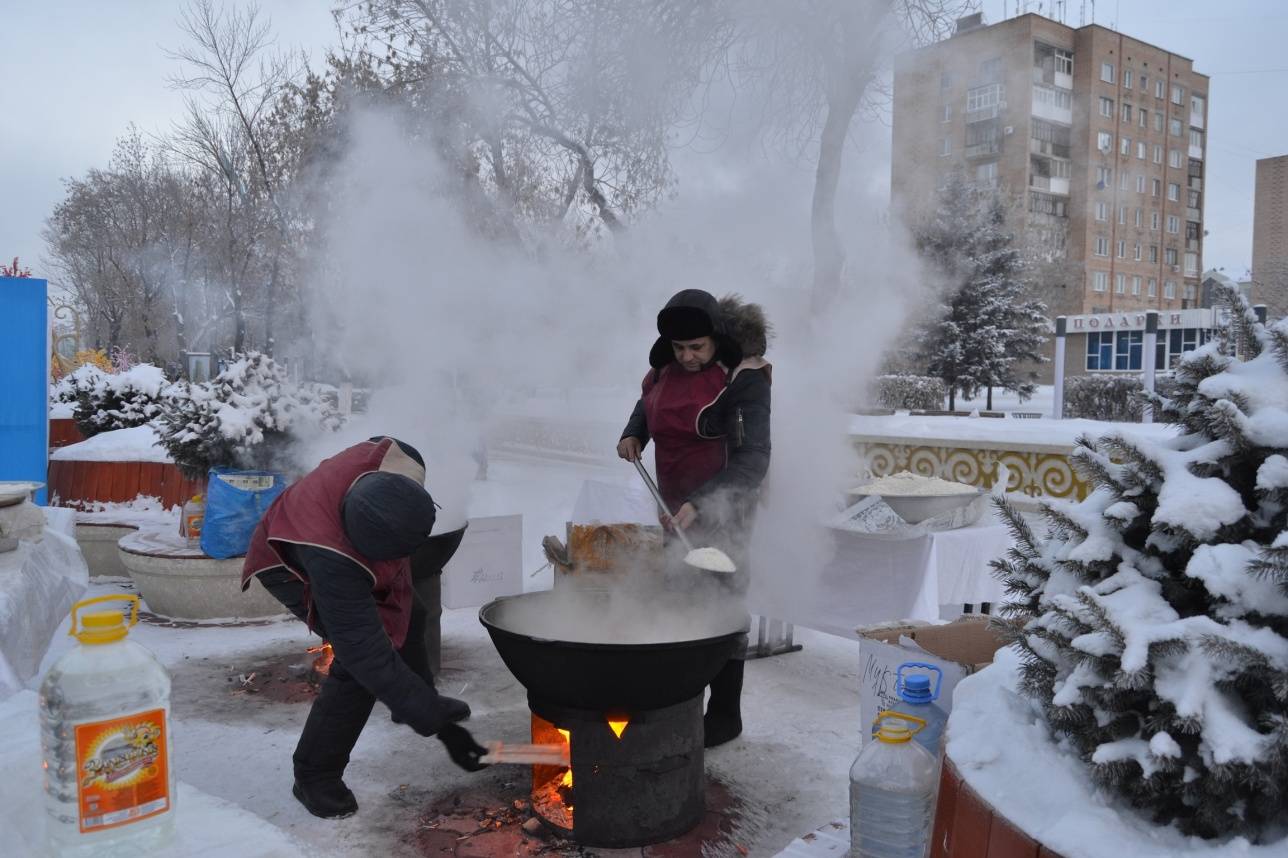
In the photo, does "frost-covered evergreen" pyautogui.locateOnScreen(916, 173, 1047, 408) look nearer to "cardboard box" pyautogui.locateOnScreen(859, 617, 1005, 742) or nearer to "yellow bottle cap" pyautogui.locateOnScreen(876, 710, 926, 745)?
"cardboard box" pyautogui.locateOnScreen(859, 617, 1005, 742)

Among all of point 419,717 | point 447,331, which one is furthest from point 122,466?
point 419,717

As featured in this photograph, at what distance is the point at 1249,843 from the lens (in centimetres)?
124

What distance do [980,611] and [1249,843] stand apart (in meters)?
3.94

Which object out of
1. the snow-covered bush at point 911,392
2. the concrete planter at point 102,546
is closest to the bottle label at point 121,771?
the concrete planter at point 102,546

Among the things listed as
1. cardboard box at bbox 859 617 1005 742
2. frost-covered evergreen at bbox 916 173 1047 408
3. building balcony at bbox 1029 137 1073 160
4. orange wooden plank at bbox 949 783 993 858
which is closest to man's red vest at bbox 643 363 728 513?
cardboard box at bbox 859 617 1005 742

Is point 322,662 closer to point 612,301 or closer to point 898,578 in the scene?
point 612,301

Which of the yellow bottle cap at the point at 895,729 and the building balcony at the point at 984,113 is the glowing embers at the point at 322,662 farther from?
A: the building balcony at the point at 984,113

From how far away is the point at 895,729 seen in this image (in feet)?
7.12

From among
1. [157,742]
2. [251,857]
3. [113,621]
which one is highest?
[113,621]

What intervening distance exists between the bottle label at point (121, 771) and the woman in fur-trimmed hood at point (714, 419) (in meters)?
2.17

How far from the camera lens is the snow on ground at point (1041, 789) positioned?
1.27 meters

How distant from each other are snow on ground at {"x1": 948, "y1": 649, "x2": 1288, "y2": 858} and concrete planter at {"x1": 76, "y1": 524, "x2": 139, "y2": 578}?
6640mm

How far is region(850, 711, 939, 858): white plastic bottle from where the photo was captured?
7.38 feet

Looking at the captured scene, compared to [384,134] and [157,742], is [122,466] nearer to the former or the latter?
[384,134]
